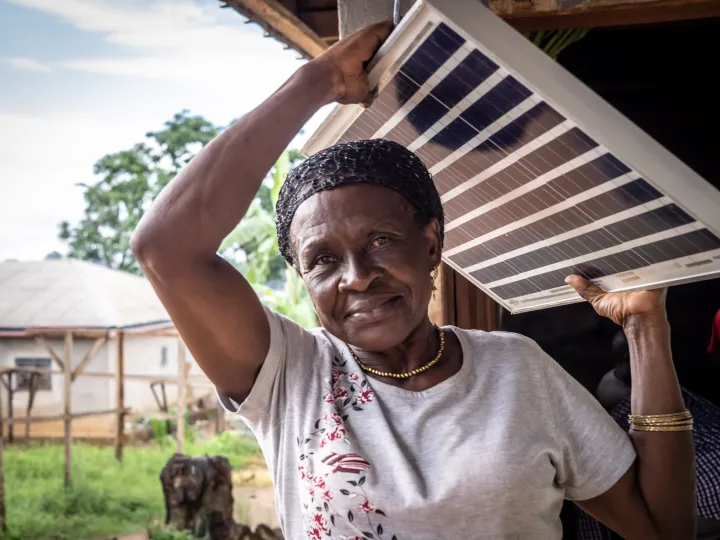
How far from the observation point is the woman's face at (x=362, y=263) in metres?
1.40

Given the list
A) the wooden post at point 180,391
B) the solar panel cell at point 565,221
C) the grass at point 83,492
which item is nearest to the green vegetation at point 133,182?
the wooden post at point 180,391

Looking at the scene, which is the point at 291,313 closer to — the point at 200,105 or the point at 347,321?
the point at 347,321

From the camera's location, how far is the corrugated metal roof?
1611 centimetres

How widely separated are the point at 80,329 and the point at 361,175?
15.4 m

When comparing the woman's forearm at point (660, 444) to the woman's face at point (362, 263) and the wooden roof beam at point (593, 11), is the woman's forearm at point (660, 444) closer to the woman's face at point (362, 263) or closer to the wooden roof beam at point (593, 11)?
the woman's face at point (362, 263)

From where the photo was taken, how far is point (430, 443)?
1.38 metres

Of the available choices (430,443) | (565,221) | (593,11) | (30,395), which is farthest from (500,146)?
(30,395)

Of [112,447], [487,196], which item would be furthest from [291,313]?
[487,196]

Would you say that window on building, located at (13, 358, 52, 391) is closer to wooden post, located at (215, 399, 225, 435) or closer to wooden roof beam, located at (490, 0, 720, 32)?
wooden post, located at (215, 399, 225, 435)

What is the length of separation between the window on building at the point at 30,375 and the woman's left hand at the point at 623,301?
14.5 meters

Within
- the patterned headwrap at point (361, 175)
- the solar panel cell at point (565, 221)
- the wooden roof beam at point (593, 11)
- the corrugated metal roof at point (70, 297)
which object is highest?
the corrugated metal roof at point (70, 297)

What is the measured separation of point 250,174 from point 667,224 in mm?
779

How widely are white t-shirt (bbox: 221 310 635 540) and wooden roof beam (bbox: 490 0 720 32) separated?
4.12 feet

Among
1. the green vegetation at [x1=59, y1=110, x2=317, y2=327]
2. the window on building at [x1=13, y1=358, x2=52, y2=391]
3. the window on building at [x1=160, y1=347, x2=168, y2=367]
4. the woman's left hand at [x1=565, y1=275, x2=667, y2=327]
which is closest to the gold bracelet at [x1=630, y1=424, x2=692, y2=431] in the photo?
the woman's left hand at [x1=565, y1=275, x2=667, y2=327]
